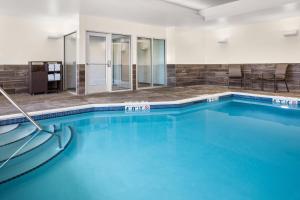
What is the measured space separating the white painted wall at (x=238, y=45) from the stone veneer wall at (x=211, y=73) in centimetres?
19

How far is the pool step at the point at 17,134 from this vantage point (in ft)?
12.3

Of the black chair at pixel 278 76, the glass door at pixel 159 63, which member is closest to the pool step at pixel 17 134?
the glass door at pixel 159 63

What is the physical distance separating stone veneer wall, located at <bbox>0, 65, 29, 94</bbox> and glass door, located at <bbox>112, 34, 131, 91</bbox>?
268 centimetres

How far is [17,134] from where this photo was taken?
13.4ft

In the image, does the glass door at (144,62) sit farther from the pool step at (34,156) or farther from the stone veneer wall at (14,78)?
the pool step at (34,156)

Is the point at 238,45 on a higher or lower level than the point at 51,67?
higher

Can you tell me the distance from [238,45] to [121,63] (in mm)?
4535

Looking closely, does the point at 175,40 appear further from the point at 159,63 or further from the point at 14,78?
the point at 14,78

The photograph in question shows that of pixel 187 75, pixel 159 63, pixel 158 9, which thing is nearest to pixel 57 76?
pixel 158 9

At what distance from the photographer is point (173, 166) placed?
3031 millimetres

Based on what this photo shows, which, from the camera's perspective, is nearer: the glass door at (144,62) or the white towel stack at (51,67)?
the white towel stack at (51,67)

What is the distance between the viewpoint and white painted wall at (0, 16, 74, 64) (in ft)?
24.5

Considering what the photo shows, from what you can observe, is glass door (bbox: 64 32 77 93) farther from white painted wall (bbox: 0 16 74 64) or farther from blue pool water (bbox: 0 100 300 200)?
blue pool water (bbox: 0 100 300 200)

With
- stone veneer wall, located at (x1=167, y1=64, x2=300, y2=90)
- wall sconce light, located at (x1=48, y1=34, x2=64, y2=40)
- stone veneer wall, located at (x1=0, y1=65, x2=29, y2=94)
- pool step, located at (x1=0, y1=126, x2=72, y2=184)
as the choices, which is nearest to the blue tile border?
pool step, located at (x1=0, y1=126, x2=72, y2=184)
